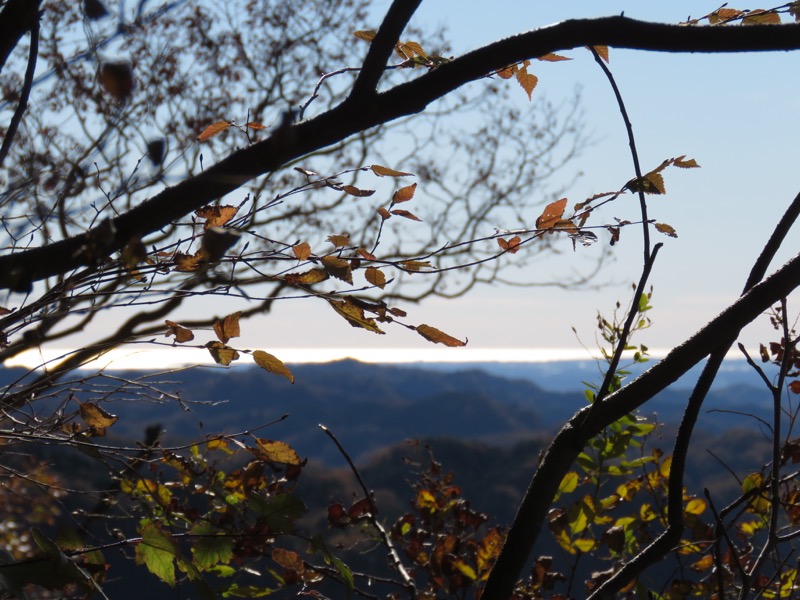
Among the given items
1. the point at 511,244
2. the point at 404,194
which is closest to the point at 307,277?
the point at 404,194

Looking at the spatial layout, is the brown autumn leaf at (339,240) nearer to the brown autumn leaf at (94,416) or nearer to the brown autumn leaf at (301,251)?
the brown autumn leaf at (301,251)

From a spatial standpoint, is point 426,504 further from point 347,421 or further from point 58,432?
point 347,421

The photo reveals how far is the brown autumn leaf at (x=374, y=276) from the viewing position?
1413mm

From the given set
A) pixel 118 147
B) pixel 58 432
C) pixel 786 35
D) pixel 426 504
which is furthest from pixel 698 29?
pixel 118 147

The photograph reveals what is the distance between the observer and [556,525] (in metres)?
1.90

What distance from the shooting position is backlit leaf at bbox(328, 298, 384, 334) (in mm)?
1291

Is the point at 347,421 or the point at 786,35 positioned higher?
the point at 786,35

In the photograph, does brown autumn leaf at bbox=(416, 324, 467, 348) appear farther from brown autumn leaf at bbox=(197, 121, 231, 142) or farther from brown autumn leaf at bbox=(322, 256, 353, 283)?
brown autumn leaf at bbox=(197, 121, 231, 142)

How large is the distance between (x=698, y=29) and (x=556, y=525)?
1322 millimetres

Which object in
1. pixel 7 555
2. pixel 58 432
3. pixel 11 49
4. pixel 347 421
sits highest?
pixel 11 49

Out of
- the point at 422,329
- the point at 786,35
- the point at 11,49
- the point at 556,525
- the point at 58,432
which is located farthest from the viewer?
the point at 556,525

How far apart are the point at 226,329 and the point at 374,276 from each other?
0.30 metres

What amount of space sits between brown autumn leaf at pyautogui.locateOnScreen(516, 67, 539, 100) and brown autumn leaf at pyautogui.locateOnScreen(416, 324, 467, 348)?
52 centimetres

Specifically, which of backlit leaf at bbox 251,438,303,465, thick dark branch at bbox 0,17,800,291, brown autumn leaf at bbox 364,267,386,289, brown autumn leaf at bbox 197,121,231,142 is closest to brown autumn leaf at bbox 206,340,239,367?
backlit leaf at bbox 251,438,303,465
